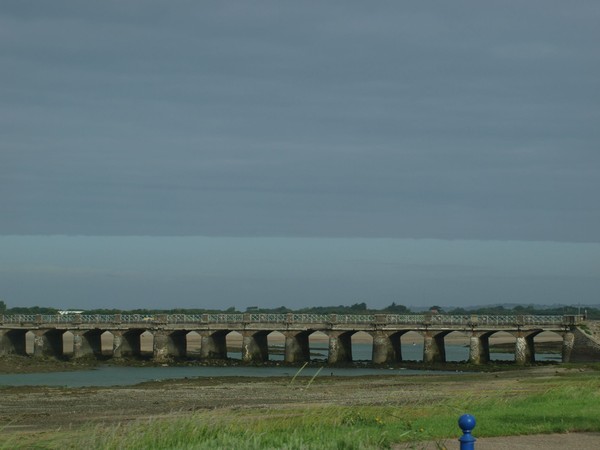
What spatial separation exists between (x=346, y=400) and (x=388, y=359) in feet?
127

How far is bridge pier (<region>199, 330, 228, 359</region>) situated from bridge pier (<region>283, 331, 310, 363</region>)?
6953mm

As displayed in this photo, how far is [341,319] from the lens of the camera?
85.2 m

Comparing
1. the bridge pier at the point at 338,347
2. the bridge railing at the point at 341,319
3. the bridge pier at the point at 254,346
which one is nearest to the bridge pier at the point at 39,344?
the bridge railing at the point at 341,319

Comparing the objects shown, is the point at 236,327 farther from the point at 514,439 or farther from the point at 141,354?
the point at 514,439

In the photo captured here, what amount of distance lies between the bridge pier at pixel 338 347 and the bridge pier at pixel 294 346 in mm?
2859

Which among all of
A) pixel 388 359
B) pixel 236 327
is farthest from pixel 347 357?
pixel 236 327

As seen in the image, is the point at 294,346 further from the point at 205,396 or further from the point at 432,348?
the point at 205,396

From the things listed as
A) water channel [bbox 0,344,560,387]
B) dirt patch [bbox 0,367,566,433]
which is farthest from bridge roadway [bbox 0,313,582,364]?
dirt patch [bbox 0,367,566,433]

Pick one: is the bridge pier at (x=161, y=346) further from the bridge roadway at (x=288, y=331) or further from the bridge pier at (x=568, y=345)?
the bridge pier at (x=568, y=345)

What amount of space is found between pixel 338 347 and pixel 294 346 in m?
3.96

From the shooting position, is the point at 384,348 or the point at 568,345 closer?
the point at 568,345

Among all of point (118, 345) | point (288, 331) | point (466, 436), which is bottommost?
point (118, 345)

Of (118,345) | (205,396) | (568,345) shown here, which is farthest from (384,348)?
(205,396)

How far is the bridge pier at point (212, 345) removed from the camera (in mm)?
88188
